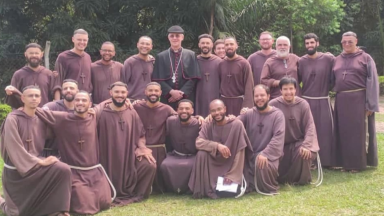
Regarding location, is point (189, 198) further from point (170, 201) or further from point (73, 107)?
point (73, 107)

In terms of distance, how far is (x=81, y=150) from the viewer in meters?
6.28

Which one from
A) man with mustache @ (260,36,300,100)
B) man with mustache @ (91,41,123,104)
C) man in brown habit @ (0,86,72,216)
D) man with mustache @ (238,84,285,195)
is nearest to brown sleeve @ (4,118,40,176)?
man in brown habit @ (0,86,72,216)

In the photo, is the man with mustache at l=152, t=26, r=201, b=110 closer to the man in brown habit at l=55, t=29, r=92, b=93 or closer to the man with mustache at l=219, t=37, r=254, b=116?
the man with mustache at l=219, t=37, r=254, b=116

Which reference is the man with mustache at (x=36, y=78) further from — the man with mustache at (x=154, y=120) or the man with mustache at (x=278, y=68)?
the man with mustache at (x=278, y=68)

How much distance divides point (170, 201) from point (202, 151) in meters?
0.87

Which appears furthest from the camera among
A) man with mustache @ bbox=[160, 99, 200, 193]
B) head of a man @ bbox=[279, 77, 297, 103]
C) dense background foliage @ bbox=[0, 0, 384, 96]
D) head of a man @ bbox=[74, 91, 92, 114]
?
dense background foliage @ bbox=[0, 0, 384, 96]

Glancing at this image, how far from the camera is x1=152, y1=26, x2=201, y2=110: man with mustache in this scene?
318 inches

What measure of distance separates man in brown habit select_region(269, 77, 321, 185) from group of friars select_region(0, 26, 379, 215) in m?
0.02

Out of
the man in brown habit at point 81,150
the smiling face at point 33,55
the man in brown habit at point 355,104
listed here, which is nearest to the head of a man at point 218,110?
the man in brown habit at point 81,150

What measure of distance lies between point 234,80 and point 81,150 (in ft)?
10.2

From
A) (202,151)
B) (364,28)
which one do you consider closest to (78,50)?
(202,151)

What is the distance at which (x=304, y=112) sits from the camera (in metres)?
7.44

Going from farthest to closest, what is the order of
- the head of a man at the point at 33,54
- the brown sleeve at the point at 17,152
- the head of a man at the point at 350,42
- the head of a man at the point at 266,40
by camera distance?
the head of a man at the point at 266,40, the head of a man at the point at 350,42, the head of a man at the point at 33,54, the brown sleeve at the point at 17,152

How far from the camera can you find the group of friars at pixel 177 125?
5.88 metres
